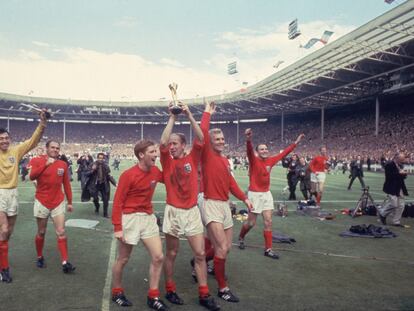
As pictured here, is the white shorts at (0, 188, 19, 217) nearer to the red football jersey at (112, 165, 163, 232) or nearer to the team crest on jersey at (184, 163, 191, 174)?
the red football jersey at (112, 165, 163, 232)

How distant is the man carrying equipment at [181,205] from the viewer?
4430mm

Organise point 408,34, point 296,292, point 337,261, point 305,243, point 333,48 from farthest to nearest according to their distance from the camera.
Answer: point 333,48, point 408,34, point 305,243, point 337,261, point 296,292

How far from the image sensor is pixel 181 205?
4.48 metres

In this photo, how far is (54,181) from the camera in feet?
19.0

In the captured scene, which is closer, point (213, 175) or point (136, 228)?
point (136, 228)

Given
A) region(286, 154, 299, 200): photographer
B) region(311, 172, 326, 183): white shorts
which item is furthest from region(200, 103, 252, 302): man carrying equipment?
region(286, 154, 299, 200): photographer

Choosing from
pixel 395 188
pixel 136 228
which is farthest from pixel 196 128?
pixel 395 188

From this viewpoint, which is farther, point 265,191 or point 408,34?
point 408,34

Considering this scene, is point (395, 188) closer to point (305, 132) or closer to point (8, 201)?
point (8, 201)

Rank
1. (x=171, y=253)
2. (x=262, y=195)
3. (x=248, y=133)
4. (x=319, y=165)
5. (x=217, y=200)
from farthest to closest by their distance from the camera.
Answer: (x=319, y=165) → (x=262, y=195) → (x=248, y=133) → (x=217, y=200) → (x=171, y=253)

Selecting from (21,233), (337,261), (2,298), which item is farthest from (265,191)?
(21,233)

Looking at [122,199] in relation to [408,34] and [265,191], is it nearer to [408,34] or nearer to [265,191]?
[265,191]

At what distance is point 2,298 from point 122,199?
2.09 meters

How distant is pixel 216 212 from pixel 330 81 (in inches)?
1577
